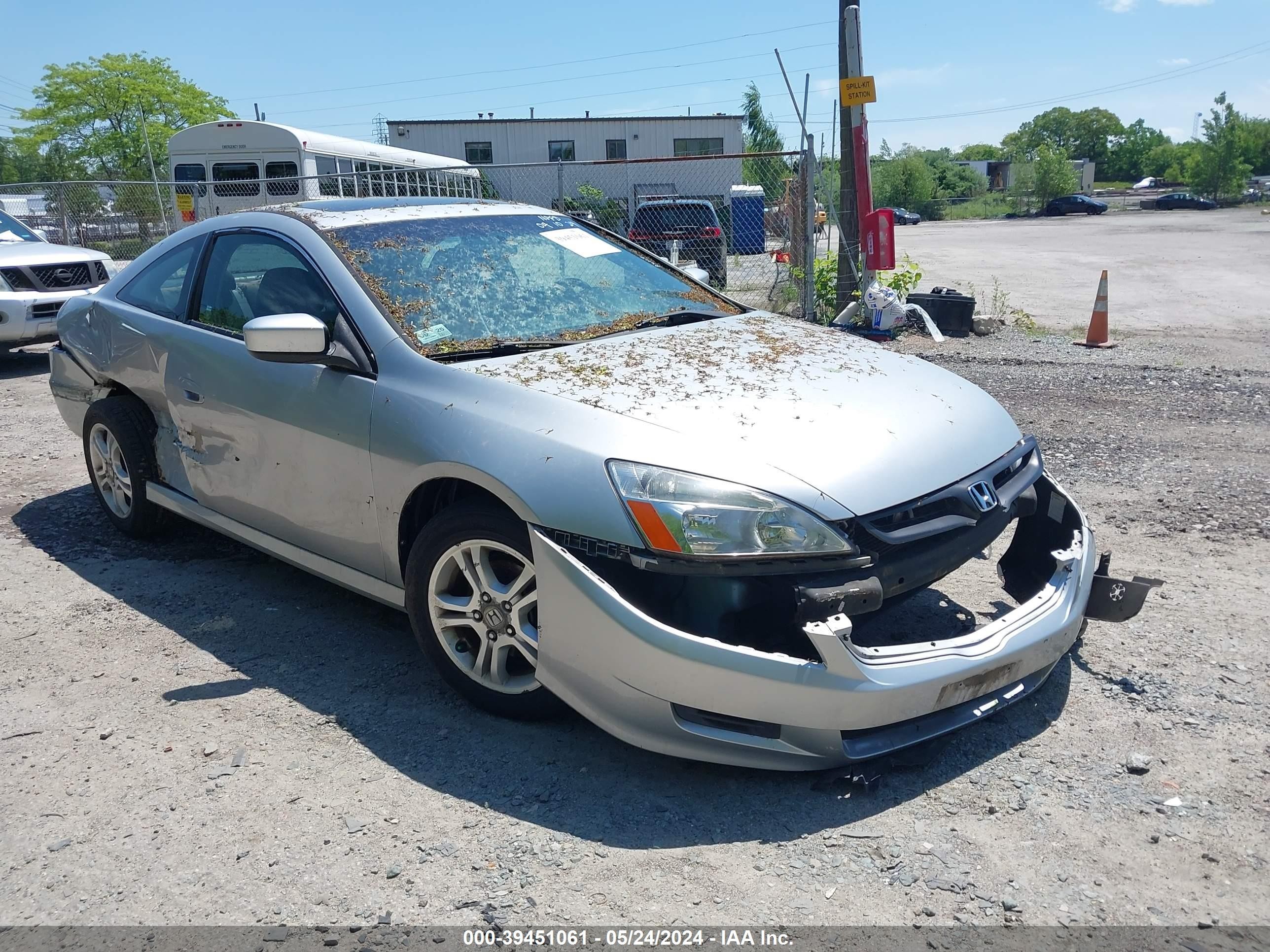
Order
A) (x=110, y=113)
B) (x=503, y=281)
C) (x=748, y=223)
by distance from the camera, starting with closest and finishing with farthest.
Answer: (x=503, y=281)
(x=748, y=223)
(x=110, y=113)

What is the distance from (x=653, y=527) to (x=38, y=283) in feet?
34.0

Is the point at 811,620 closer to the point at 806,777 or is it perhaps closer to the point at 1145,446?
the point at 806,777

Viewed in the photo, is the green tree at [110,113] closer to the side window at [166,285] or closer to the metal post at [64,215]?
the metal post at [64,215]

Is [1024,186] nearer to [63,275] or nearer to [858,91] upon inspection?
[858,91]

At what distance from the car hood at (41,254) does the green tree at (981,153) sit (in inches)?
5640

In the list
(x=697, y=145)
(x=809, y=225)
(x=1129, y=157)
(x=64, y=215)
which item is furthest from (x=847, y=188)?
(x=1129, y=157)

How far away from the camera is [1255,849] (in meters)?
2.60

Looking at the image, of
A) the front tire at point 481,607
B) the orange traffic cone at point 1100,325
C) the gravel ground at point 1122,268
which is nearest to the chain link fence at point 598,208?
the orange traffic cone at point 1100,325

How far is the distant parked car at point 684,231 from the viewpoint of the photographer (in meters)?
15.7

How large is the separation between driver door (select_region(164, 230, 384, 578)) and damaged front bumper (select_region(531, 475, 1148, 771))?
1.01m

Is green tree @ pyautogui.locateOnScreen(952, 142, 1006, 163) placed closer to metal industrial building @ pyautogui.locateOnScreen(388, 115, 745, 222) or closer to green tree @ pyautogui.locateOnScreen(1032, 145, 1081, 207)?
green tree @ pyautogui.locateOnScreen(1032, 145, 1081, 207)

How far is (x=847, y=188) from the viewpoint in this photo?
1212 centimetres

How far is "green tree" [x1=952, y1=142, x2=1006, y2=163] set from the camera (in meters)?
145

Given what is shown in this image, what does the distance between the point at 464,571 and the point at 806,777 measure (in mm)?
1229
